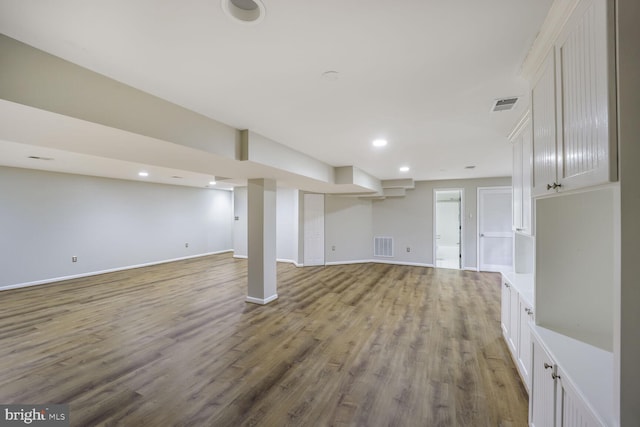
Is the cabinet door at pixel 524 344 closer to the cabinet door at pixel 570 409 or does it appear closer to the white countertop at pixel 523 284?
the white countertop at pixel 523 284

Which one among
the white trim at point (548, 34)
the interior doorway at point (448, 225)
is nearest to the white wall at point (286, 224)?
the interior doorway at point (448, 225)

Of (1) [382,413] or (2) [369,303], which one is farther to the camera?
(2) [369,303]

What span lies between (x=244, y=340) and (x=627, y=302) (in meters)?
3.12

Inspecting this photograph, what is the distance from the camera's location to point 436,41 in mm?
1441

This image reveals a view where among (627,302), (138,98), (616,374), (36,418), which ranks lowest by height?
(36,418)

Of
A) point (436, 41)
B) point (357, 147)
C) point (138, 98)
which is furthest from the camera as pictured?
point (357, 147)

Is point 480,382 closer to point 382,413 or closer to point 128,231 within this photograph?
point 382,413

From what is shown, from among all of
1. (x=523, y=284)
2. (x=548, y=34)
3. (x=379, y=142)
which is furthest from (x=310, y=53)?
(x=523, y=284)

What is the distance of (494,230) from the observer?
22.0 ft

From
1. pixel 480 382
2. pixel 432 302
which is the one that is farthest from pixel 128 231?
pixel 480 382

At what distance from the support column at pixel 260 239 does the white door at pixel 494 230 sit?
552cm

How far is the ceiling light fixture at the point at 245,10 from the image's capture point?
118cm

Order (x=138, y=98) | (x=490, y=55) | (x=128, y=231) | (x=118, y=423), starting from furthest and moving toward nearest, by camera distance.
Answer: (x=128, y=231) < (x=138, y=98) < (x=118, y=423) < (x=490, y=55)

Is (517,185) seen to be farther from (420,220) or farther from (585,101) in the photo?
(420,220)
